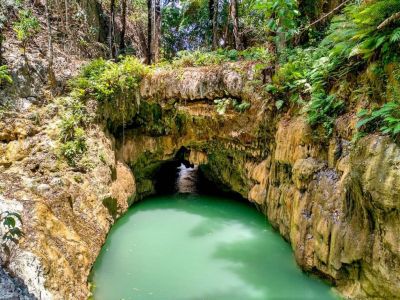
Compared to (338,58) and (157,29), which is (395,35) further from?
(157,29)

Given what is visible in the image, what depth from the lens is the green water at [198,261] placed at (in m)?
5.55

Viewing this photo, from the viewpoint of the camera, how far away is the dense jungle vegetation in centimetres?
457

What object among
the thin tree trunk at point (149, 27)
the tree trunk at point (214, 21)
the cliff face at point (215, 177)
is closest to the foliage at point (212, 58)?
the cliff face at point (215, 177)

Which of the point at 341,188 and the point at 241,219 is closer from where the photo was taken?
the point at 341,188

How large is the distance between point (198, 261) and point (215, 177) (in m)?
5.36

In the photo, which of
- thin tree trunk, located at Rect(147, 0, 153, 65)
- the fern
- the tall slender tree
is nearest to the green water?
the fern

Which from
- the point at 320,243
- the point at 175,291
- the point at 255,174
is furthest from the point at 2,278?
the point at 255,174

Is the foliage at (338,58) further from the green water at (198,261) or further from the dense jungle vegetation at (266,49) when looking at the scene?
the green water at (198,261)

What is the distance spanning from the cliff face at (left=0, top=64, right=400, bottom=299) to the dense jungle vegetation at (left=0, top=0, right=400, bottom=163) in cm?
38

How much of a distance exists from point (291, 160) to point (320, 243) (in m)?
1.86

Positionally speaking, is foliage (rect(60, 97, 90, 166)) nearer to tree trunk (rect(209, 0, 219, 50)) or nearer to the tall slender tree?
the tall slender tree

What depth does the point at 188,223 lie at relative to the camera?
28.7 feet

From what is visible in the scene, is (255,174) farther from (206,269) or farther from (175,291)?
(175,291)

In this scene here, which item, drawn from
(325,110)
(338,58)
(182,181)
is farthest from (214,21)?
(325,110)
